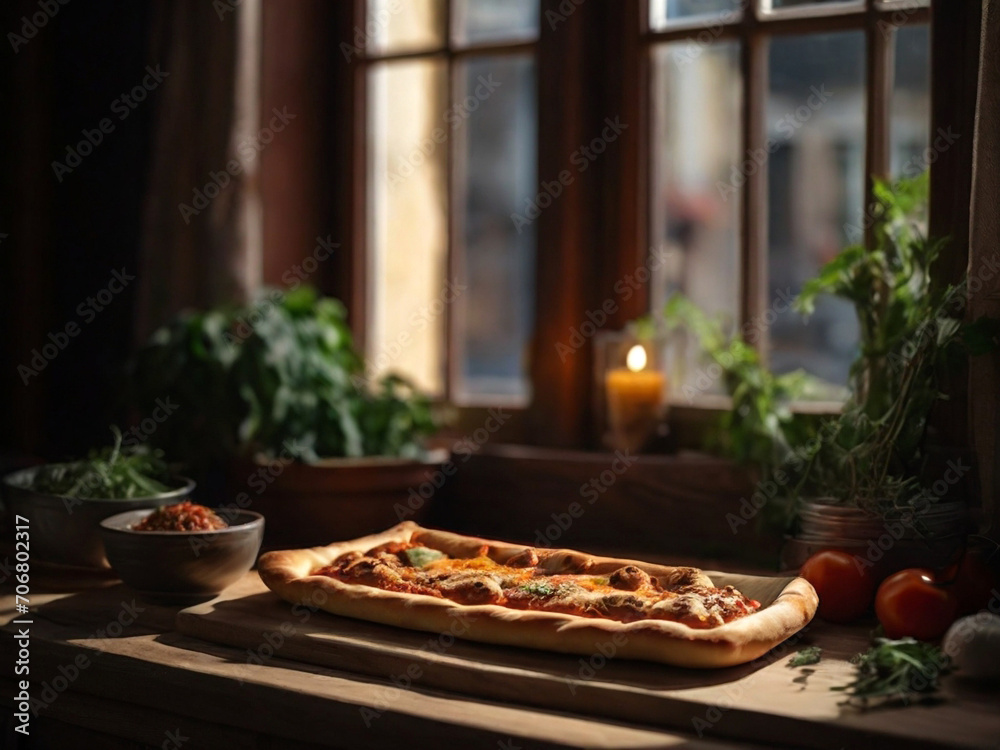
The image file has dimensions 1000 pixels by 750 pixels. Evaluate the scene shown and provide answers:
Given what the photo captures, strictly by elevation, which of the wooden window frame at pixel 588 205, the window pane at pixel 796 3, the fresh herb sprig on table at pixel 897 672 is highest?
the window pane at pixel 796 3

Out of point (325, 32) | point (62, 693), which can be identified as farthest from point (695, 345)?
point (62, 693)

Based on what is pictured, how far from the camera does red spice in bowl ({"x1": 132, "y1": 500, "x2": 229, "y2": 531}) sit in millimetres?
2059

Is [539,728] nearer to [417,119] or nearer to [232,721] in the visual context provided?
[232,721]

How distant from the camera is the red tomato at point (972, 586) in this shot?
6.01 ft

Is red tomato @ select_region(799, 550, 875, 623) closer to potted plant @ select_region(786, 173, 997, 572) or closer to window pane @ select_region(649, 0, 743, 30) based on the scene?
potted plant @ select_region(786, 173, 997, 572)

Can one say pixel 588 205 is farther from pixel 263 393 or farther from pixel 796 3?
pixel 263 393

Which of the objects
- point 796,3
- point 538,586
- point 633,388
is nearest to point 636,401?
point 633,388

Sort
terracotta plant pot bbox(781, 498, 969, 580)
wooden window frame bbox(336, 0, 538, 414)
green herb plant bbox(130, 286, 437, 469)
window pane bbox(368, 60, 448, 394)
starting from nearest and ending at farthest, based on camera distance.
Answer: terracotta plant pot bbox(781, 498, 969, 580)
green herb plant bbox(130, 286, 437, 469)
wooden window frame bbox(336, 0, 538, 414)
window pane bbox(368, 60, 448, 394)

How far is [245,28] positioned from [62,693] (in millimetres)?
1801

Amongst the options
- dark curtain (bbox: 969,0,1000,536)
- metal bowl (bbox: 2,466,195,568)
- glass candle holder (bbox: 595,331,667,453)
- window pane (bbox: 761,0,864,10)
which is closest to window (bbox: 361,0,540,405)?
glass candle holder (bbox: 595,331,667,453)

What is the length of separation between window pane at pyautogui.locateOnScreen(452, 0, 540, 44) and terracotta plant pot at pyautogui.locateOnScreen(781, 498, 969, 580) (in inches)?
61.9

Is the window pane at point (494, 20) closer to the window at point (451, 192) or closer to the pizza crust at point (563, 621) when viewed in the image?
the window at point (451, 192)

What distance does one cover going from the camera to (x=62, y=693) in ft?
6.15

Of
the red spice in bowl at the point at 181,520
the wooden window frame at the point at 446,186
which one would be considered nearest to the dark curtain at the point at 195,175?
the wooden window frame at the point at 446,186
